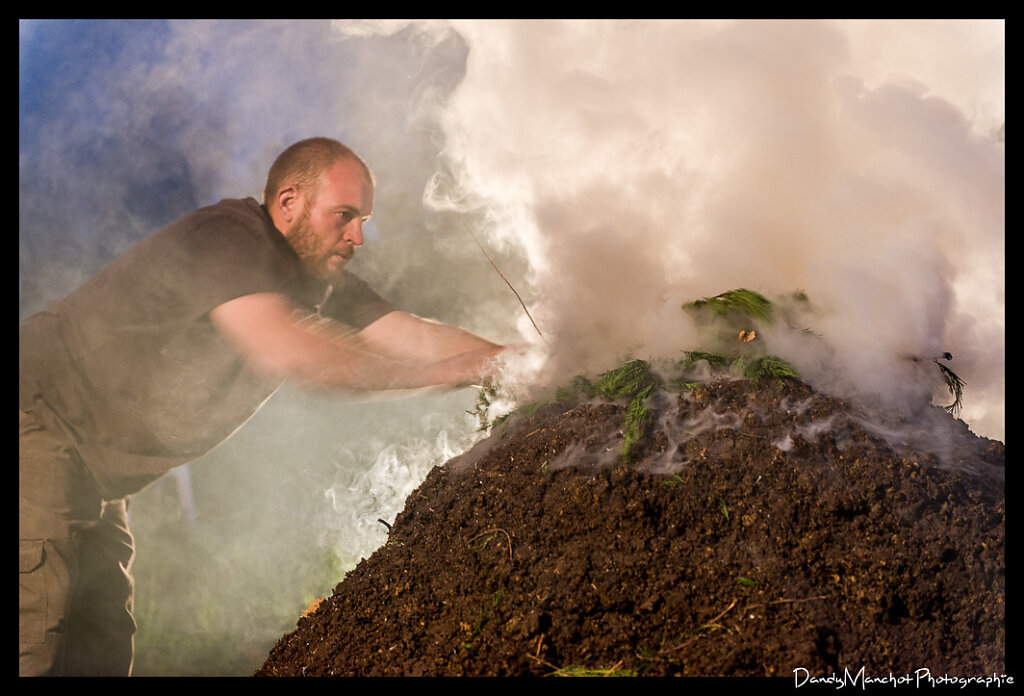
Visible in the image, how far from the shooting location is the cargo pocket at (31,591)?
3623 mm

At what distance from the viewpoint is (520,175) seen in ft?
13.9

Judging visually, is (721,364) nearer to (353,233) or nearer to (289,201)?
(353,233)

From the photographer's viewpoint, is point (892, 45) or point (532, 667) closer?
point (532, 667)

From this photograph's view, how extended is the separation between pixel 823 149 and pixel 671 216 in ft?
2.95

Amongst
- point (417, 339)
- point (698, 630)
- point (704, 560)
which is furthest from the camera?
point (417, 339)

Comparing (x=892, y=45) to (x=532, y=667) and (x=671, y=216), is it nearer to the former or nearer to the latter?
(x=671, y=216)

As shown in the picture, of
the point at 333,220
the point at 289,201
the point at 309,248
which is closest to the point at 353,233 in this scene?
the point at 333,220

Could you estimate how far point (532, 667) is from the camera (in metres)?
2.86

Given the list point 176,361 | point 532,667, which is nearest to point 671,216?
point 532,667

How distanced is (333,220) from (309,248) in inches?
8.6

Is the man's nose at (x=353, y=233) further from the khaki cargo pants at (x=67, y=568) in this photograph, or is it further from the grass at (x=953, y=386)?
the grass at (x=953, y=386)

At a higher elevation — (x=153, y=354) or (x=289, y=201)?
(x=289, y=201)

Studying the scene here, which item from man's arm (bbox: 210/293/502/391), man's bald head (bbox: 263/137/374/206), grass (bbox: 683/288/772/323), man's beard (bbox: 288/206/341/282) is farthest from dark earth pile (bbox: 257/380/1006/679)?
man's bald head (bbox: 263/137/374/206)

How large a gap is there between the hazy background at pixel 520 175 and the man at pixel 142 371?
0.14 metres
